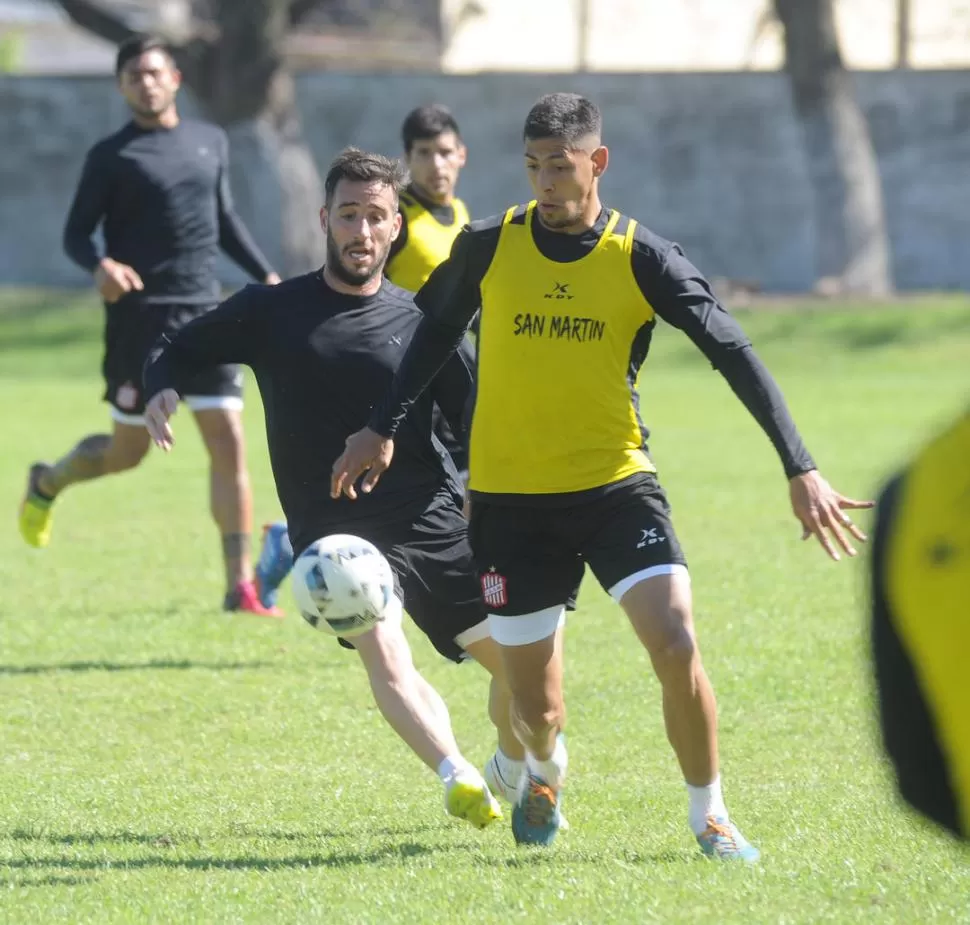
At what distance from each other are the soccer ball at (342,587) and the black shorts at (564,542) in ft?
1.02

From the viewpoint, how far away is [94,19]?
26.2 m

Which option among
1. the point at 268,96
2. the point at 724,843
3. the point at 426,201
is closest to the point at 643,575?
the point at 724,843

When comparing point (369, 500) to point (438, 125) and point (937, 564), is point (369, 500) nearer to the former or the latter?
point (438, 125)

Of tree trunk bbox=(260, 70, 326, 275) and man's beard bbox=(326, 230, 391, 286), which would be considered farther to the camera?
tree trunk bbox=(260, 70, 326, 275)

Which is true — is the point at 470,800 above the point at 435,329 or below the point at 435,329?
below

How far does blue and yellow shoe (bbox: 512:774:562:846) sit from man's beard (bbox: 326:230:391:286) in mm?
1601

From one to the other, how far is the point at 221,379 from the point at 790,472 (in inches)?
178

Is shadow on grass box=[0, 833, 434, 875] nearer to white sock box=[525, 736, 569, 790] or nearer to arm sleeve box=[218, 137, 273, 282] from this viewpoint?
white sock box=[525, 736, 569, 790]

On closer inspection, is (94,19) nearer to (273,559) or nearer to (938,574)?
(273,559)

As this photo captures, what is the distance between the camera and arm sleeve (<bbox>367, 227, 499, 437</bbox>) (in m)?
Result: 5.32

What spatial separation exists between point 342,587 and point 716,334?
124 cm

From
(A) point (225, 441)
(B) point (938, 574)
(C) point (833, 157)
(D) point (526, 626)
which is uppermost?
(B) point (938, 574)

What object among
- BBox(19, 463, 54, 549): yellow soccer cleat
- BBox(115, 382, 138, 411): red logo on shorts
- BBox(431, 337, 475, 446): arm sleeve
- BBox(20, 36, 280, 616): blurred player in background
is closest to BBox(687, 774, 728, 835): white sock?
BBox(431, 337, 475, 446): arm sleeve

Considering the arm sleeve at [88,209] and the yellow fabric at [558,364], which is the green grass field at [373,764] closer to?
the yellow fabric at [558,364]
